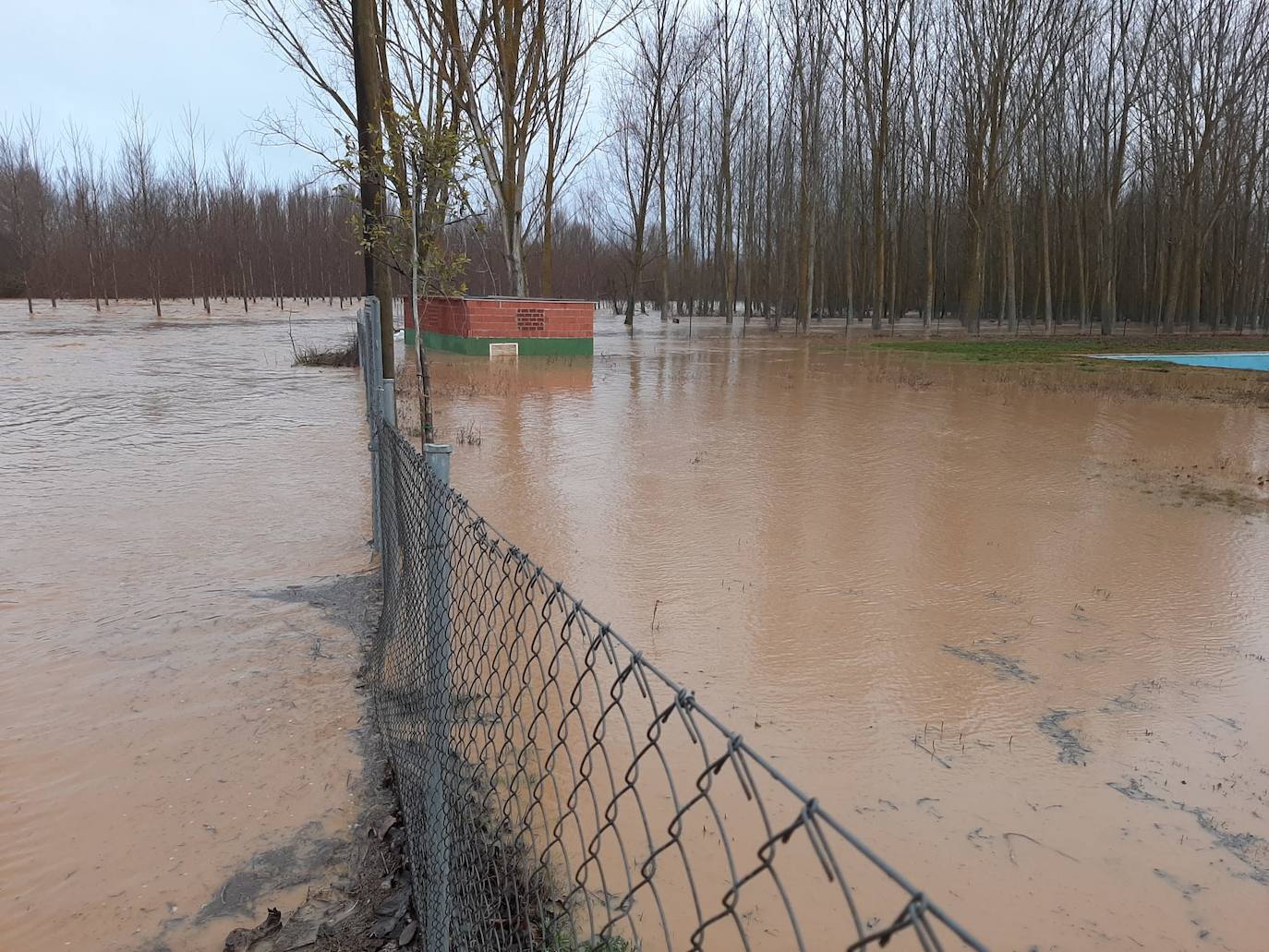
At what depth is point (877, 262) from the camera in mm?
28625

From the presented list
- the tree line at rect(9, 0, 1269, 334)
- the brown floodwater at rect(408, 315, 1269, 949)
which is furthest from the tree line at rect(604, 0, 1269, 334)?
the brown floodwater at rect(408, 315, 1269, 949)

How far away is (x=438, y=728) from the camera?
87.7 inches

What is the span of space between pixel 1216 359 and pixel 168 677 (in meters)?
23.3

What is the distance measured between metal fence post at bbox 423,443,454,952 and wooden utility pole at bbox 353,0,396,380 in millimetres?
4219

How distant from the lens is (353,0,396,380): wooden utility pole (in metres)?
6.35

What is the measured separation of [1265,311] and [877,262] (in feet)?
59.1

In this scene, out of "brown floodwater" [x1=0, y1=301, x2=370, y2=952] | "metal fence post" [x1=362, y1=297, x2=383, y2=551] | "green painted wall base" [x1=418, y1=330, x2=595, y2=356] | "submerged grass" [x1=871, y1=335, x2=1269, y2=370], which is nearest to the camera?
"brown floodwater" [x1=0, y1=301, x2=370, y2=952]

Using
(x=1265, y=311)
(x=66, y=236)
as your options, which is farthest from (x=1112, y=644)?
(x=66, y=236)

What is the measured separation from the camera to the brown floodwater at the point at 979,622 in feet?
9.39

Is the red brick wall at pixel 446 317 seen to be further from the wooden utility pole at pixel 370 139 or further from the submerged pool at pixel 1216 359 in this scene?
the submerged pool at pixel 1216 359

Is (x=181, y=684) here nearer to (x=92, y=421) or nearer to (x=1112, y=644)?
(x=1112, y=644)

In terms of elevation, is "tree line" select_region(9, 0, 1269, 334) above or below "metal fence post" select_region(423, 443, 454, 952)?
above

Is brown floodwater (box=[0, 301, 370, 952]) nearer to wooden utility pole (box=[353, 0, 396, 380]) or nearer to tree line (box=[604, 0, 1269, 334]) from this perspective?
wooden utility pole (box=[353, 0, 396, 380])

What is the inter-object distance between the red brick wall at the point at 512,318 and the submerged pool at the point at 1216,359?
12464mm
